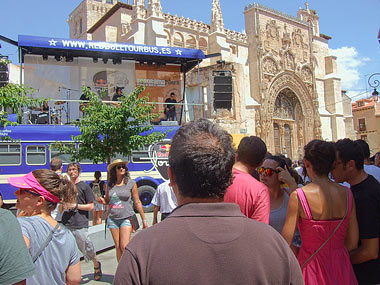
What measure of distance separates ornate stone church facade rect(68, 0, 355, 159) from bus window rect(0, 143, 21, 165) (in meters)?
12.2

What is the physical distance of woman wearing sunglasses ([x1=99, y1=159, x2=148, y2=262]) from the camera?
515 centimetres

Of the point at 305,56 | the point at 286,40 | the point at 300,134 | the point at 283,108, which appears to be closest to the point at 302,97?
the point at 283,108

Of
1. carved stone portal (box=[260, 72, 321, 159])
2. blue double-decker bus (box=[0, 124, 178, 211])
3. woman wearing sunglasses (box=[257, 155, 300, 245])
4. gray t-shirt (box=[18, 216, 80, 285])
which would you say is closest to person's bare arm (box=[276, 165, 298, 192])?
woman wearing sunglasses (box=[257, 155, 300, 245])

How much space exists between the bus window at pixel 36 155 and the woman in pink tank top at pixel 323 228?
35.7 ft

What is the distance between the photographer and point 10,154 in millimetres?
11367

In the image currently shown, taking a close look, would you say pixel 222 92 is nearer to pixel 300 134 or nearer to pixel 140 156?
pixel 140 156

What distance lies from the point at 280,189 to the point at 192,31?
25.2 metres

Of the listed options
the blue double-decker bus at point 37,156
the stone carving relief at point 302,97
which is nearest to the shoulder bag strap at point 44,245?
the blue double-decker bus at point 37,156

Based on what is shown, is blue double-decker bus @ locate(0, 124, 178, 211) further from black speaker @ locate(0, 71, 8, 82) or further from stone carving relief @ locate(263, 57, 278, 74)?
stone carving relief @ locate(263, 57, 278, 74)

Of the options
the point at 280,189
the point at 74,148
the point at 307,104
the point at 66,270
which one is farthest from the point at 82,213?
the point at 307,104

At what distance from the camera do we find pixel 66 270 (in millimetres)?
2592

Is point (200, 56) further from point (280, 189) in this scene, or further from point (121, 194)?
point (280, 189)

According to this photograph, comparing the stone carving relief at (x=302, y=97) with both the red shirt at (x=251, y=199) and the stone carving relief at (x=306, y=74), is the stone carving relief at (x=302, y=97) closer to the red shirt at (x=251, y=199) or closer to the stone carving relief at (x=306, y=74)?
the stone carving relief at (x=306, y=74)

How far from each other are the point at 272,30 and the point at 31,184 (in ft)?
101
